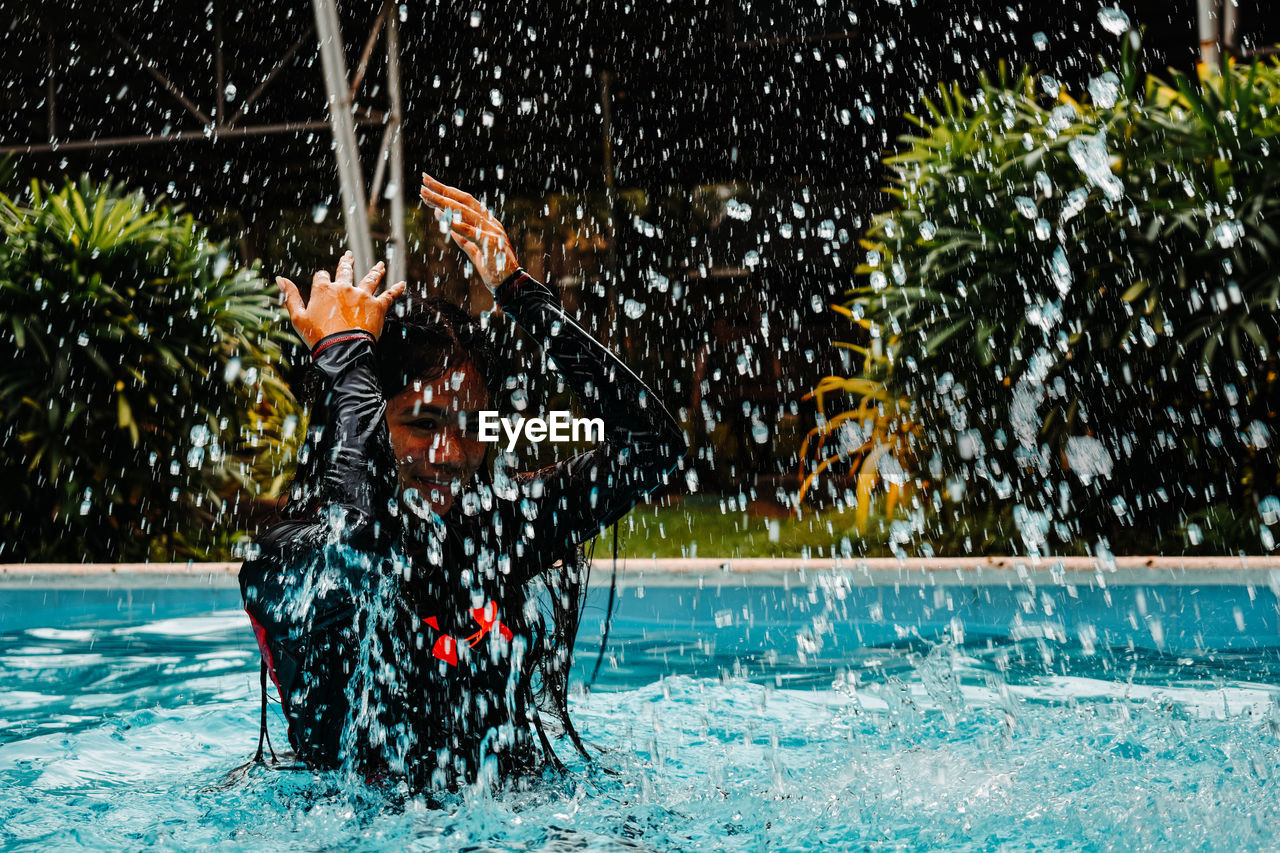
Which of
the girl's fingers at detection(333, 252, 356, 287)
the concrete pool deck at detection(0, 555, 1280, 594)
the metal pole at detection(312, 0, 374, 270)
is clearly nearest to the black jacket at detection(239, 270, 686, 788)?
the girl's fingers at detection(333, 252, 356, 287)

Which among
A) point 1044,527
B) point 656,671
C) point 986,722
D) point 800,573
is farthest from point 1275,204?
point 656,671

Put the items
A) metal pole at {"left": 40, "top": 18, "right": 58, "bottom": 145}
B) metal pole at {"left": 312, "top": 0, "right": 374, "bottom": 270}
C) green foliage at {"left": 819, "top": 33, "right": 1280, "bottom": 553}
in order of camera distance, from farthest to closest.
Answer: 1. metal pole at {"left": 40, "top": 18, "right": 58, "bottom": 145}
2. metal pole at {"left": 312, "top": 0, "right": 374, "bottom": 270}
3. green foliage at {"left": 819, "top": 33, "right": 1280, "bottom": 553}

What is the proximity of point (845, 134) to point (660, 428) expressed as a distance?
9218 millimetres

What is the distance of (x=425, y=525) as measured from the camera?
222 centimetres

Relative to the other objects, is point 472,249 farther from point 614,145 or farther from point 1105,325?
point 614,145

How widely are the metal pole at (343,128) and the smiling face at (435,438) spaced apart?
6.28 metres

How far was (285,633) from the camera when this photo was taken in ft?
6.82

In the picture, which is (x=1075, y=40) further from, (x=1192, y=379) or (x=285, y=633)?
(x=285, y=633)

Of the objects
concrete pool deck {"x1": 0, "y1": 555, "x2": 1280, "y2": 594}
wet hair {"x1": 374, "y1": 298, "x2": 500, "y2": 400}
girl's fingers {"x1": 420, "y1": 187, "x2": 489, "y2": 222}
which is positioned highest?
girl's fingers {"x1": 420, "y1": 187, "x2": 489, "y2": 222}

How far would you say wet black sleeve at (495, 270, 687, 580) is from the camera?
2061mm

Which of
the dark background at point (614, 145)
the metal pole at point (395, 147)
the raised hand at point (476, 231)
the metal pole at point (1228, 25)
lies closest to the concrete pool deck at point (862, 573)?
the raised hand at point (476, 231)

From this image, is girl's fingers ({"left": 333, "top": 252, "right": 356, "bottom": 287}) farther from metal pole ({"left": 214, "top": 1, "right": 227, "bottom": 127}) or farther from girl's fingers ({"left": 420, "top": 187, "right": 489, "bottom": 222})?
metal pole ({"left": 214, "top": 1, "right": 227, "bottom": 127})

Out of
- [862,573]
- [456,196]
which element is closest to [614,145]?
[862,573]

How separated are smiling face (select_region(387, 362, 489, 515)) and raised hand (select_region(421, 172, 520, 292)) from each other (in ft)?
0.74
